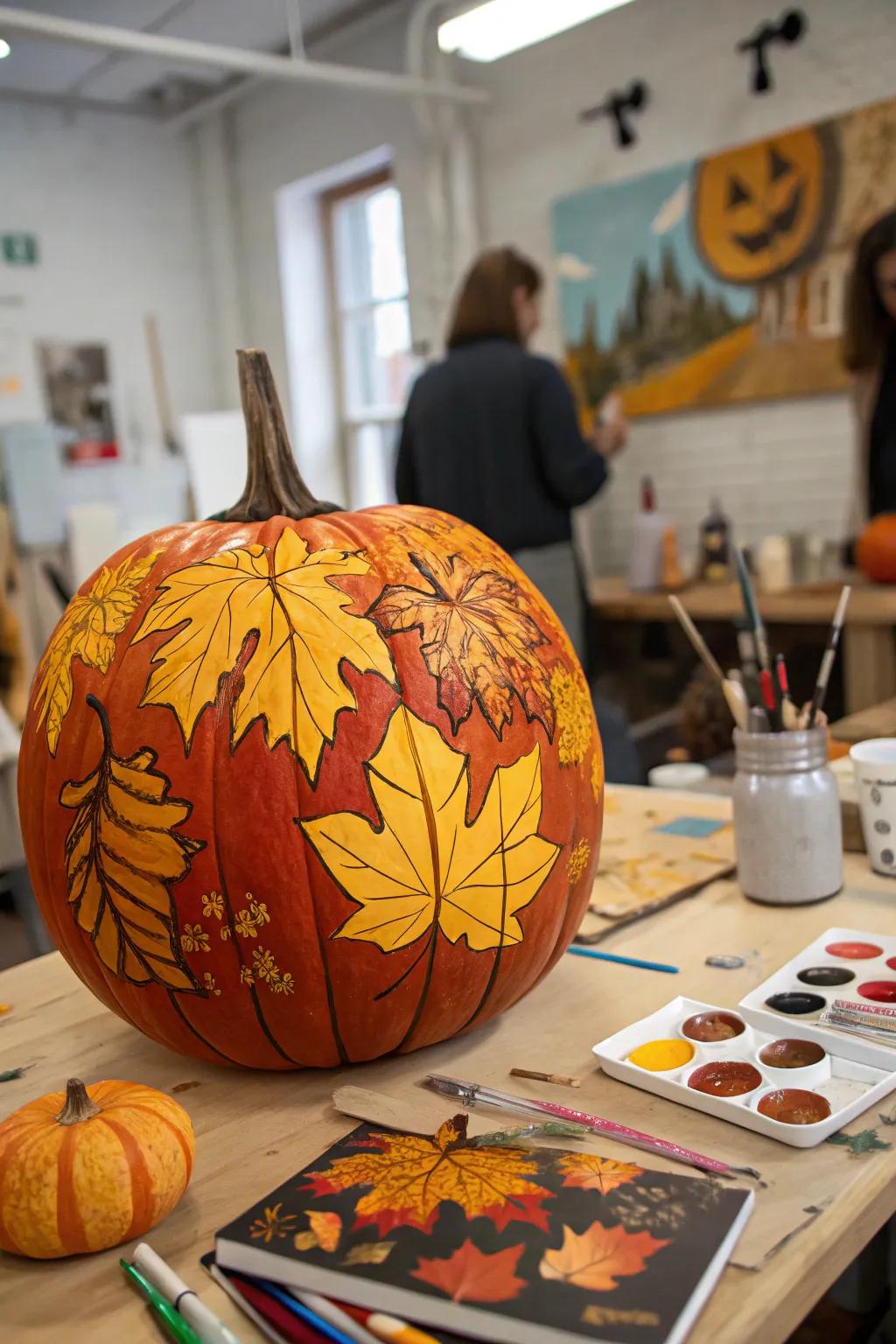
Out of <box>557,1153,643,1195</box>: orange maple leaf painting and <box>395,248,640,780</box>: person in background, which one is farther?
<box>395,248,640,780</box>: person in background

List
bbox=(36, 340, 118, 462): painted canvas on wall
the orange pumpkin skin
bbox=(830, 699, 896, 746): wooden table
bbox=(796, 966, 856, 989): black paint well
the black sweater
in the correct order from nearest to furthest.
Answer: bbox=(796, 966, 856, 989): black paint well
bbox=(830, 699, 896, 746): wooden table
the black sweater
the orange pumpkin skin
bbox=(36, 340, 118, 462): painted canvas on wall

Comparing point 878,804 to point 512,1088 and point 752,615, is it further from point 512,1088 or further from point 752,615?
point 512,1088

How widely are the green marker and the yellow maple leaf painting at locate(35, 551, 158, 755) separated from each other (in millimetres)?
336

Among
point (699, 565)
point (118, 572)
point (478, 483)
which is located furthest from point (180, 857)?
point (699, 565)

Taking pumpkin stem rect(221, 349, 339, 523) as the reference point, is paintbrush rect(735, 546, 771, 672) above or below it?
below

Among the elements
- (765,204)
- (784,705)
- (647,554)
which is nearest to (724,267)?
(765,204)

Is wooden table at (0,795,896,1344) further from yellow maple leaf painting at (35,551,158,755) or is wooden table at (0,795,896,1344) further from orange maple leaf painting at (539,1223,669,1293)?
yellow maple leaf painting at (35,551,158,755)

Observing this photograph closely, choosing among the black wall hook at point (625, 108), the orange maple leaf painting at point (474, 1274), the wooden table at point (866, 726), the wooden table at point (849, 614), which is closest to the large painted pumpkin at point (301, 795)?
the orange maple leaf painting at point (474, 1274)

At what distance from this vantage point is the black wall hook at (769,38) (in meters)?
3.71

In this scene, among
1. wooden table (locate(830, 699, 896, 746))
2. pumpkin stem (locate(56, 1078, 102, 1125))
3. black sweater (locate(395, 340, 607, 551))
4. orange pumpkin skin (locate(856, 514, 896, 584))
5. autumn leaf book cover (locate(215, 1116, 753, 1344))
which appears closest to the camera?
autumn leaf book cover (locate(215, 1116, 753, 1344))

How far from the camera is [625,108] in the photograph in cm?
432

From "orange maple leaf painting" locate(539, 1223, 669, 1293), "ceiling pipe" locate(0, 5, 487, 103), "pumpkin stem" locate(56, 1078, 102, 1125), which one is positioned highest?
"ceiling pipe" locate(0, 5, 487, 103)

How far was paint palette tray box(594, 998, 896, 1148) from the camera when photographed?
2.31 feet

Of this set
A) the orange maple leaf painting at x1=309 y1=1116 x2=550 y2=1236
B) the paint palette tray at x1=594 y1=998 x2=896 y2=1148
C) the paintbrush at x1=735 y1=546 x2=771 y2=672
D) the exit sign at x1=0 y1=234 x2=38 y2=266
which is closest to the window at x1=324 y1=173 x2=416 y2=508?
the exit sign at x1=0 y1=234 x2=38 y2=266
